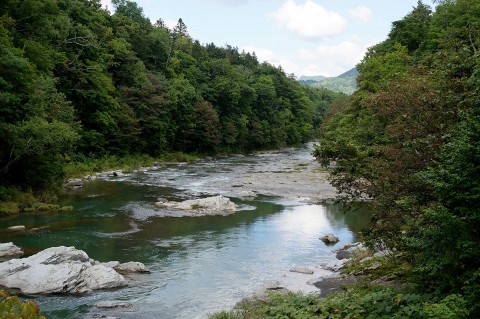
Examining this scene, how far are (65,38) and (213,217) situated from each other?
26.5 metres

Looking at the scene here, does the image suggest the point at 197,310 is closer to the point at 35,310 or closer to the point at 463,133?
the point at 463,133

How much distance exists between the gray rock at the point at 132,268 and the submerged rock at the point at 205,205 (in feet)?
34.4

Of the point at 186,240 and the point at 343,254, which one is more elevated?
the point at 186,240

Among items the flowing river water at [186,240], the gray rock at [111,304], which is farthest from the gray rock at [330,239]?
the gray rock at [111,304]

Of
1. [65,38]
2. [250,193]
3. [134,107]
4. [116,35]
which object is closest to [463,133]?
[250,193]

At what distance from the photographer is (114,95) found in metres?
49.8

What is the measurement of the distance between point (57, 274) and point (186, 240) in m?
7.14

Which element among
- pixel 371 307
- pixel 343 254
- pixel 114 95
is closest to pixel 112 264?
pixel 343 254

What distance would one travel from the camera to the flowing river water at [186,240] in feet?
41.4

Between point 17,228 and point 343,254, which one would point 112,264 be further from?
point 343,254

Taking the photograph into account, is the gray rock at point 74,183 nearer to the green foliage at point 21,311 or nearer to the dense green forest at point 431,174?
the dense green forest at point 431,174

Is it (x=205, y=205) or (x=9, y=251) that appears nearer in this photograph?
(x=9, y=251)

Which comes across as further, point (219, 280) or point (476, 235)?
point (219, 280)

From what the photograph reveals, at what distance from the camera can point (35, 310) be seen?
289 centimetres
